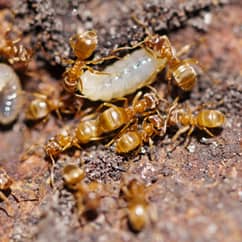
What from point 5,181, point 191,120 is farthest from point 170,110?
point 5,181

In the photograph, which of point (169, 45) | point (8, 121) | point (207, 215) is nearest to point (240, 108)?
point (169, 45)

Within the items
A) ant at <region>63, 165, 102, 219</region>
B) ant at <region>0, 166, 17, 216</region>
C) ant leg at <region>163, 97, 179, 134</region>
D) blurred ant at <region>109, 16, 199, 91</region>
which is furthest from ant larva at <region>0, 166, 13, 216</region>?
blurred ant at <region>109, 16, 199, 91</region>

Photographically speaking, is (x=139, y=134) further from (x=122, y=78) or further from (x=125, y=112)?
(x=122, y=78)

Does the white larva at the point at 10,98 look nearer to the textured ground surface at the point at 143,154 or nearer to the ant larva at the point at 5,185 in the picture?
the textured ground surface at the point at 143,154

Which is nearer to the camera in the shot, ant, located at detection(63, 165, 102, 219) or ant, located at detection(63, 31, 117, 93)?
ant, located at detection(63, 165, 102, 219)

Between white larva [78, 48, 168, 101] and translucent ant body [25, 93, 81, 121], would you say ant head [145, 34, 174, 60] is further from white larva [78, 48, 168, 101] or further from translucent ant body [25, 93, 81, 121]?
translucent ant body [25, 93, 81, 121]

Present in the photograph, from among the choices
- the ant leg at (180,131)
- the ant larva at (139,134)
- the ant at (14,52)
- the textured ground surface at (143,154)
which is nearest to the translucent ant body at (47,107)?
the textured ground surface at (143,154)

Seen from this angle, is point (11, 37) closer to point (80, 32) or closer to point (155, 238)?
point (80, 32)
